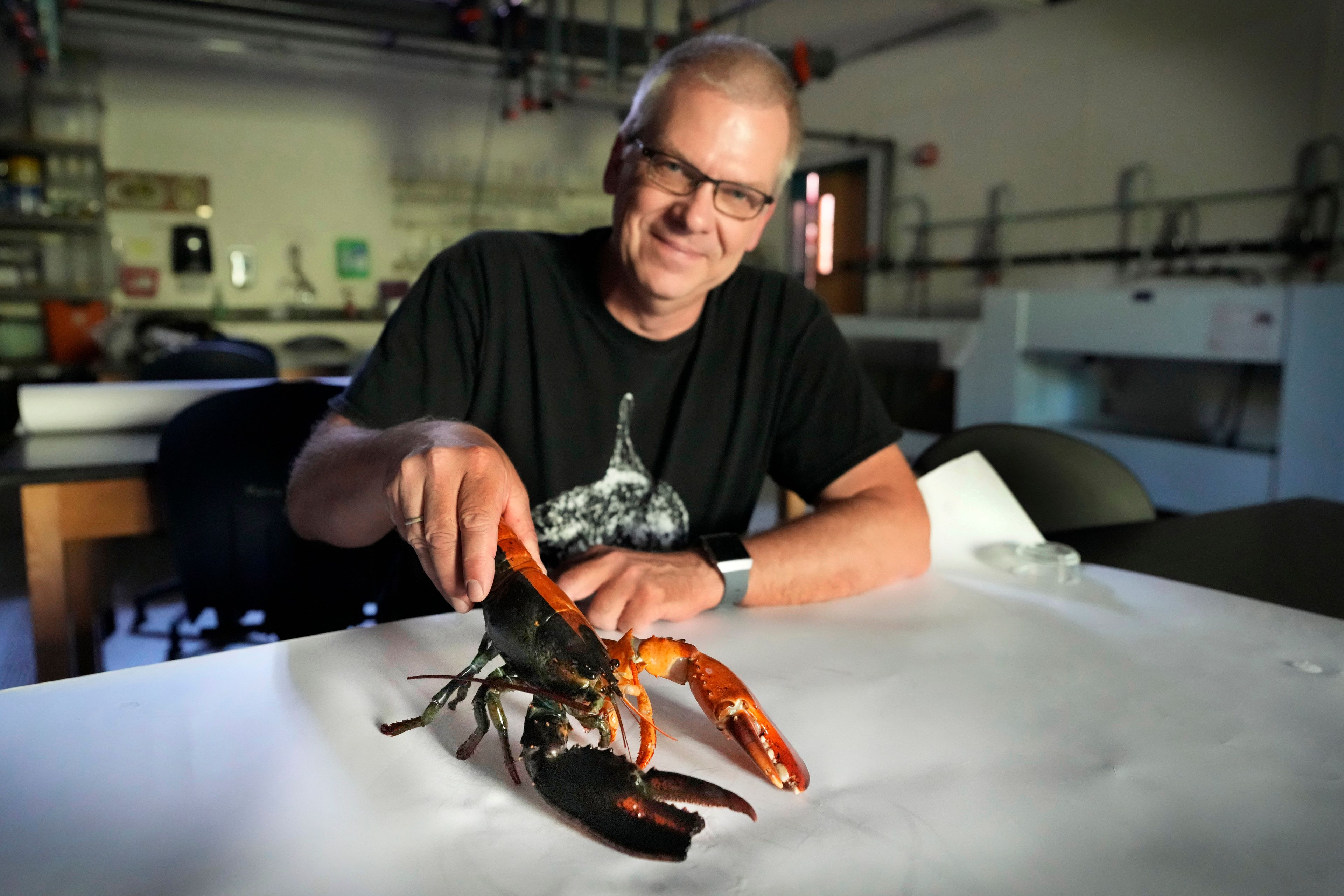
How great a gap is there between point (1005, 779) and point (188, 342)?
5.32m

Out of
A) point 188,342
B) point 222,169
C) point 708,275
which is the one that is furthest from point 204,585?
point 222,169

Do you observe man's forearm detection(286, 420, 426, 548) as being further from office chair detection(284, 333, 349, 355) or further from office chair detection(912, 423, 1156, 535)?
office chair detection(284, 333, 349, 355)

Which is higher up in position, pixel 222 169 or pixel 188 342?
pixel 222 169

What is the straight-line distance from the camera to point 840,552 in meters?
1.13

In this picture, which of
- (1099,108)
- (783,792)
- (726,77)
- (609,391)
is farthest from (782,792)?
(1099,108)

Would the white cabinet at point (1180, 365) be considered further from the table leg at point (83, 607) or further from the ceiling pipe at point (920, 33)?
the table leg at point (83, 607)

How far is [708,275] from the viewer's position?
1308 mm

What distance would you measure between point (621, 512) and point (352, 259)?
218 inches

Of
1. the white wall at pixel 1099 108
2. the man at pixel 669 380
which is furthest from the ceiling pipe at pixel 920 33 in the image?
the man at pixel 669 380

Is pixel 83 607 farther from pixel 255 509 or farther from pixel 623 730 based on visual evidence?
pixel 623 730

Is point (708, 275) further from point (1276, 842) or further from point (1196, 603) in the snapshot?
point (1276, 842)

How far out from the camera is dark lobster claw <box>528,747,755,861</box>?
57 cm

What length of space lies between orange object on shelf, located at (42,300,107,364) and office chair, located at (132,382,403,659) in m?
4.49

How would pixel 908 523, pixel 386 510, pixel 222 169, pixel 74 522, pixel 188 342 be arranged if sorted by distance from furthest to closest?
1. pixel 222 169
2. pixel 188 342
3. pixel 74 522
4. pixel 908 523
5. pixel 386 510
